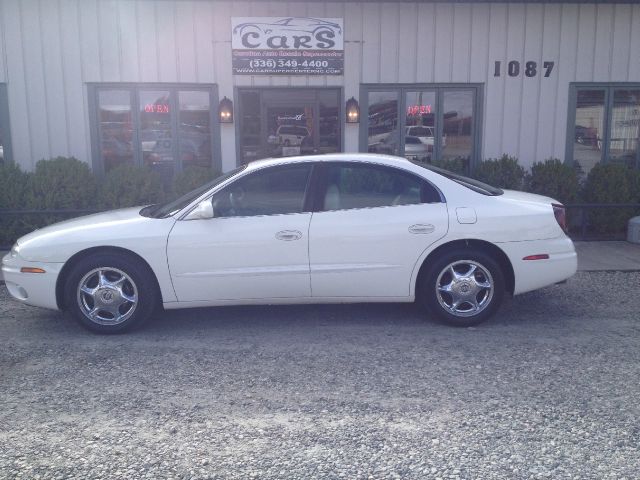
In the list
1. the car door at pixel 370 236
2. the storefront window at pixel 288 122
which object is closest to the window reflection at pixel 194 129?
the storefront window at pixel 288 122

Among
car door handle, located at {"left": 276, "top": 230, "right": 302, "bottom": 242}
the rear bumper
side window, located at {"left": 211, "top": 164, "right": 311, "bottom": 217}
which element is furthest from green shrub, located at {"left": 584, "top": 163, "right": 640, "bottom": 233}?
car door handle, located at {"left": 276, "top": 230, "right": 302, "bottom": 242}

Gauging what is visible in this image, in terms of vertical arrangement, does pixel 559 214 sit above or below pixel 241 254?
above

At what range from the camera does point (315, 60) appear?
34.7 ft

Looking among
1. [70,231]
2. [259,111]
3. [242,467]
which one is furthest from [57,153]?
[242,467]

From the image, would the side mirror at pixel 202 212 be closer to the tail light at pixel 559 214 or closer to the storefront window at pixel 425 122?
the tail light at pixel 559 214

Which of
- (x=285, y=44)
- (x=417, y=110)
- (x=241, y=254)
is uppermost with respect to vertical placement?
(x=285, y=44)

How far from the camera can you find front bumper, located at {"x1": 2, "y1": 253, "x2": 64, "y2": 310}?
5695 mm

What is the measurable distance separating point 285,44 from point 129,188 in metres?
3.31

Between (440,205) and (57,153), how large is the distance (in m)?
7.10

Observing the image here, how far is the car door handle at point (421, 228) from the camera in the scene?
18.9ft

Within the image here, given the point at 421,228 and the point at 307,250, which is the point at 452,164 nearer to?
the point at 421,228

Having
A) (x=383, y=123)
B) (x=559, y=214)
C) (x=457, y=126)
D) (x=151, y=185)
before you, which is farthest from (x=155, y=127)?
(x=559, y=214)

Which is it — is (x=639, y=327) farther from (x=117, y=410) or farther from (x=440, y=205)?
(x=117, y=410)

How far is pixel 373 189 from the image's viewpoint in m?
5.91
